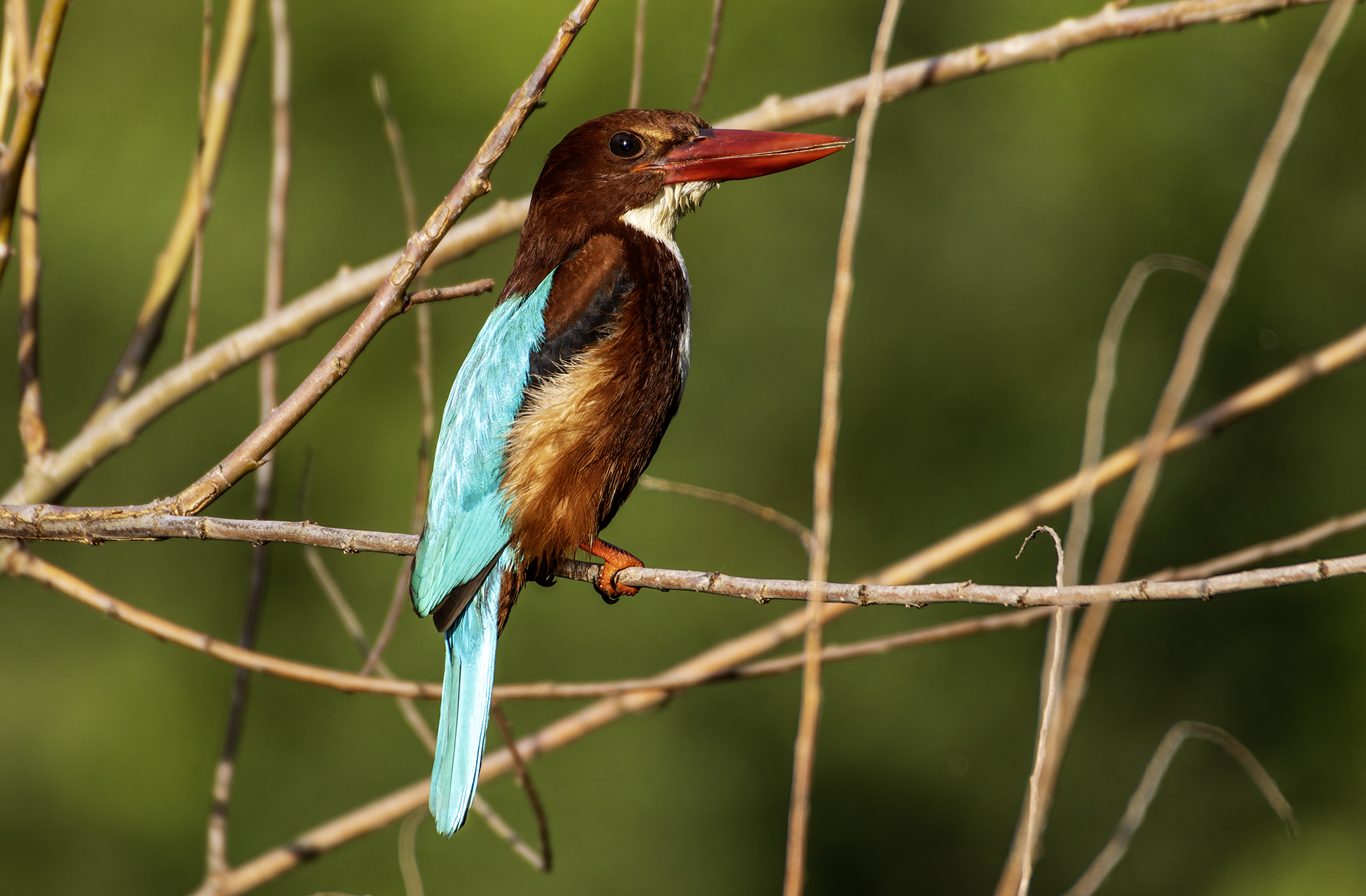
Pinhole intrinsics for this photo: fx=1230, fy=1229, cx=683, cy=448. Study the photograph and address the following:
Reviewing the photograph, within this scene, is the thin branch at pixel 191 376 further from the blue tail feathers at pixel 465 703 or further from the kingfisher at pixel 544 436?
the blue tail feathers at pixel 465 703

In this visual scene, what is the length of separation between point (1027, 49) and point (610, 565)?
112cm

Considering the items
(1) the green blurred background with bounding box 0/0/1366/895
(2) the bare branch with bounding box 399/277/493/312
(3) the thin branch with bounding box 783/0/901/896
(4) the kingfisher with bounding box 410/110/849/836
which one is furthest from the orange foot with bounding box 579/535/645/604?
(1) the green blurred background with bounding box 0/0/1366/895

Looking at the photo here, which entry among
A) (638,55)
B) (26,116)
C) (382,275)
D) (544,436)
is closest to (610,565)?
(544,436)

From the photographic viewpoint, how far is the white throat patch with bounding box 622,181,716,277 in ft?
8.13

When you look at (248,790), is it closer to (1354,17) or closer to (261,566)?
(261,566)

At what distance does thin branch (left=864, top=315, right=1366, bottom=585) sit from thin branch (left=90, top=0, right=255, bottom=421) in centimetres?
134

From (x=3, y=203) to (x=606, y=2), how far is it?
5.88 meters

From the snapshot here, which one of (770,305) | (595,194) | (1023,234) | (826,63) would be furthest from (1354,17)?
(595,194)

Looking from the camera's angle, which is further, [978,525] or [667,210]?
[667,210]

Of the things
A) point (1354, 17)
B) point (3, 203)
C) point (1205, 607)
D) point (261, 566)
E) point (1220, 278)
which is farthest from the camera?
point (1354, 17)

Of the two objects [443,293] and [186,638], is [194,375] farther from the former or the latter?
[443,293]

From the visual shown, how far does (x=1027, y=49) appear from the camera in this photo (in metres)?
2.06

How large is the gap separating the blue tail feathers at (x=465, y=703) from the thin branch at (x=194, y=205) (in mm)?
726

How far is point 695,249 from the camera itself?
736 cm
